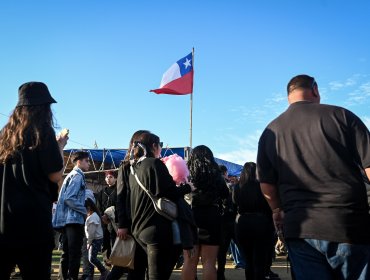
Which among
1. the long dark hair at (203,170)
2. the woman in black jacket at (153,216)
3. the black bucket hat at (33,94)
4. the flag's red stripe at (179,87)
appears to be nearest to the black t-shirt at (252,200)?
the long dark hair at (203,170)

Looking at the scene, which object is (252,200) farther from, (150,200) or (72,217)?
(72,217)

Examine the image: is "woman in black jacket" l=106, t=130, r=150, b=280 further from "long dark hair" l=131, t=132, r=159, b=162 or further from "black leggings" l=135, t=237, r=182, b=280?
"black leggings" l=135, t=237, r=182, b=280

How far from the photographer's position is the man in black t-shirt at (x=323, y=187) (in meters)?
2.42

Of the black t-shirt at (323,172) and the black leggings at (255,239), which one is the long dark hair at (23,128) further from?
the black leggings at (255,239)

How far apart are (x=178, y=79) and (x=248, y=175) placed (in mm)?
9207

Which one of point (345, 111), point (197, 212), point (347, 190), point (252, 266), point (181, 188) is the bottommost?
point (252, 266)

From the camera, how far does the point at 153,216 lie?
378 centimetres

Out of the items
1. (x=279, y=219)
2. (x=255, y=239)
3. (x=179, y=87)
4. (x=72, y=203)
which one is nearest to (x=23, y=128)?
(x=279, y=219)

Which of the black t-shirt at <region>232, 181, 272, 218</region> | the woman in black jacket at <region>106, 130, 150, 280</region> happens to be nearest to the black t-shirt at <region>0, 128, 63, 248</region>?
the woman in black jacket at <region>106, 130, 150, 280</region>

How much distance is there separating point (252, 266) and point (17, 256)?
3.49 m

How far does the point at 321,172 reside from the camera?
256 centimetres

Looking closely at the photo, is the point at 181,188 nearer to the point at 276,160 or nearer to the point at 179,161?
the point at 179,161

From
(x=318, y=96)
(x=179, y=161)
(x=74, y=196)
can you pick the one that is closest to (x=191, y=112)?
(x=74, y=196)

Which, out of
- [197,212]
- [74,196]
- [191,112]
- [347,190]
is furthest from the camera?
[191,112]
